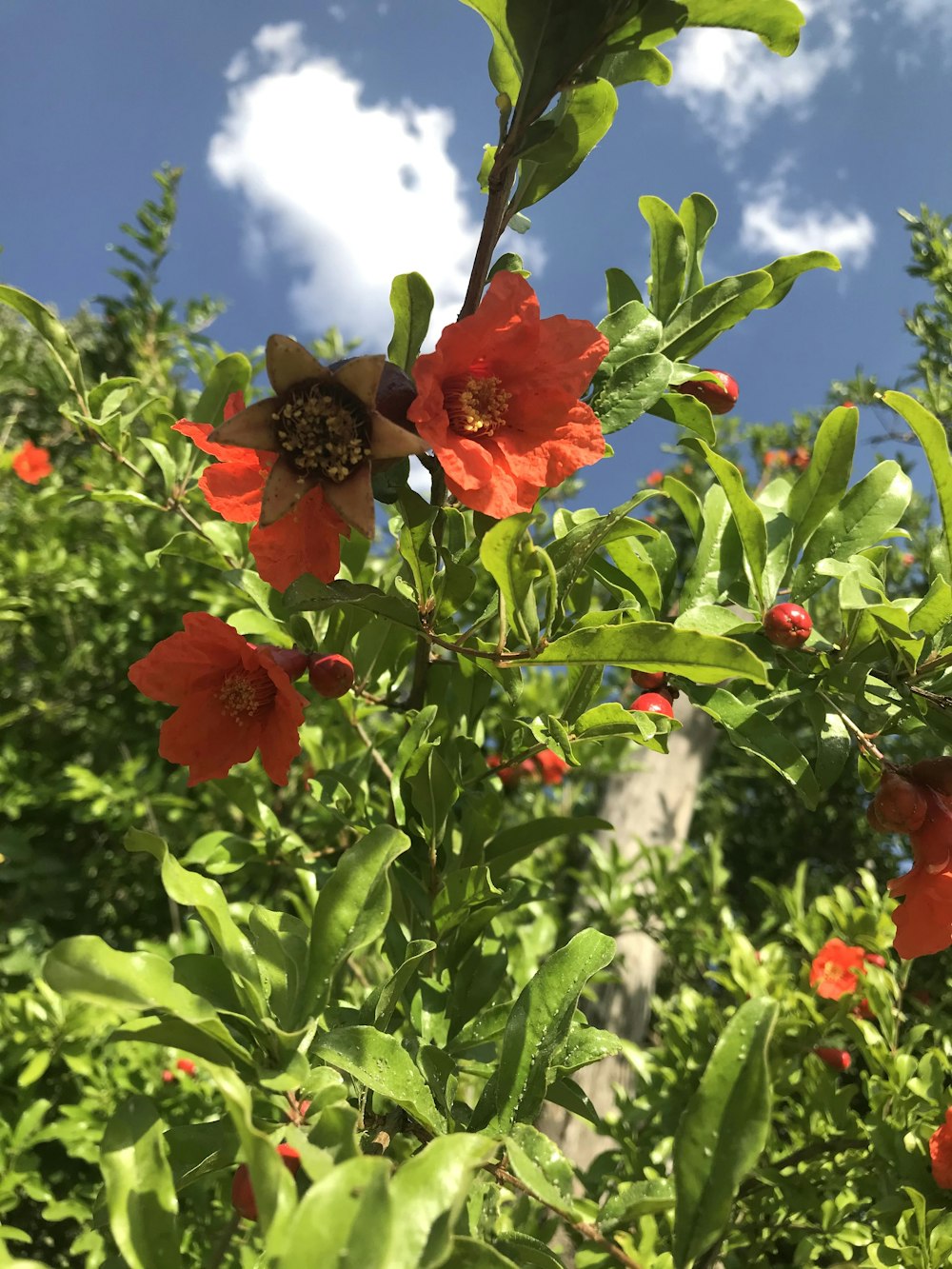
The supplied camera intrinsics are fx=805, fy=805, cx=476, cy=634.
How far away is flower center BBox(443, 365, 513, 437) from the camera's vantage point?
28.2 inches

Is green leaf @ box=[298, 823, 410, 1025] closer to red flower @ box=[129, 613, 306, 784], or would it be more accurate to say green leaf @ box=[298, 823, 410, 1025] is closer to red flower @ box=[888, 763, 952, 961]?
red flower @ box=[129, 613, 306, 784]

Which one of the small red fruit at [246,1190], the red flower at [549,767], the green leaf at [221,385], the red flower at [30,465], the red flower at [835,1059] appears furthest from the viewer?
the red flower at [30,465]

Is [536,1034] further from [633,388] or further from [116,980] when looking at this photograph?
[633,388]

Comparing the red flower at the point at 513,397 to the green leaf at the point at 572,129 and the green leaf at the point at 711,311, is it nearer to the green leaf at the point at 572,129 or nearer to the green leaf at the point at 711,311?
the green leaf at the point at 572,129

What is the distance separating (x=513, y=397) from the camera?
0.74 m

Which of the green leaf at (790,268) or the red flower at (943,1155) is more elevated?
the green leaf at (790,268)

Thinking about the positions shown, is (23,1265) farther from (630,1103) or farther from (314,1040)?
(630,1103)

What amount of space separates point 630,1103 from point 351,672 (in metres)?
1.26

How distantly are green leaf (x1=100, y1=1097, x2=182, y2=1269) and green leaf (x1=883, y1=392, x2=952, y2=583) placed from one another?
773 mm

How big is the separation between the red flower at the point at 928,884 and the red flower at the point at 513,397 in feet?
1.53

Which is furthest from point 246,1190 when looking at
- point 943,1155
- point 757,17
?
point 757,17

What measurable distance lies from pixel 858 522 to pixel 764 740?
0.29 metres

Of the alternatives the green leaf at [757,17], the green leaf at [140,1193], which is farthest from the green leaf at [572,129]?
the green leaf at [140,1193]

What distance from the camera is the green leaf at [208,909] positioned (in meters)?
0.58
